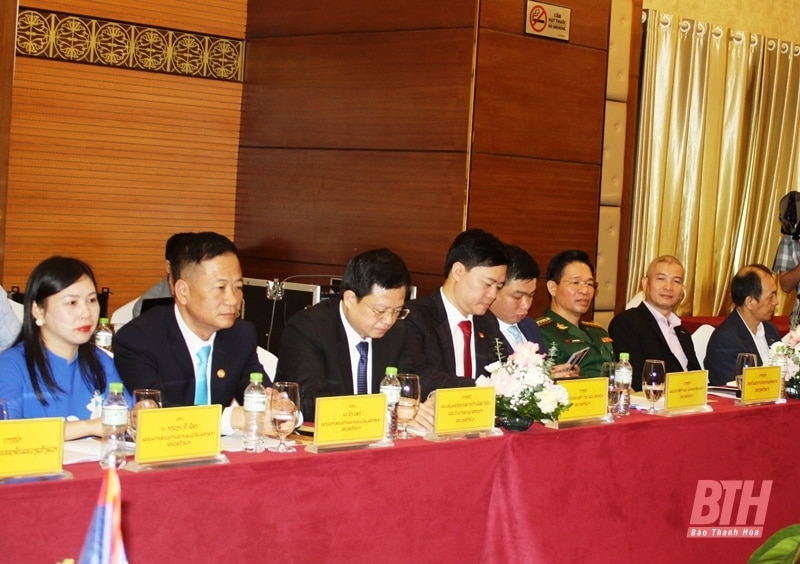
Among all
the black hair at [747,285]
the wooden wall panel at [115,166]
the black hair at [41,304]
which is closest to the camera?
the black hair at [41,304]

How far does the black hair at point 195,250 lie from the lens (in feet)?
9.30

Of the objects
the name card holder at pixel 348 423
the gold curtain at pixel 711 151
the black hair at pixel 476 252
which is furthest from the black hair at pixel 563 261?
the gold curtain at pixel 711 151

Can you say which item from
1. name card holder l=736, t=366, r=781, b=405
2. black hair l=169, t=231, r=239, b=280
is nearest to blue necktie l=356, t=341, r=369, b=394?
black hair l=169, t=231, r=239, b=280

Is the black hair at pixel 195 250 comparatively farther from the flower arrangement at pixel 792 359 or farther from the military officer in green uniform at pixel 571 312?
the flower arrangement at pixel 792 359

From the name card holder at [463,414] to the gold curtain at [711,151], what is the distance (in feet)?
13.8

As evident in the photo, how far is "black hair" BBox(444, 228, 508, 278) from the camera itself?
3516 millimetres

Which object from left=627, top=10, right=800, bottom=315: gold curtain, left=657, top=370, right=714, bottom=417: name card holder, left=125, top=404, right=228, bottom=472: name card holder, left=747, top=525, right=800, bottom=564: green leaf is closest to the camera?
left=747, top=525, right=800, bottom=564: green leaf

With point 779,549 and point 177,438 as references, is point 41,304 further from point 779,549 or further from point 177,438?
point 779,549

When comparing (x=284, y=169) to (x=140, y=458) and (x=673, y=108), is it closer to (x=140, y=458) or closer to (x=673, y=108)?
(x=673, y=108)

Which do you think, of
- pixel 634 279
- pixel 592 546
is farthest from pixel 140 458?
pixel 634 279

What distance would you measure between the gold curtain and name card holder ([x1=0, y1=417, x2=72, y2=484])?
5.18 meters

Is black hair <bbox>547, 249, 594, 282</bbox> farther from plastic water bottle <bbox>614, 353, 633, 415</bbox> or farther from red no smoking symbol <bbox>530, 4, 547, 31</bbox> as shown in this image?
red no smoking symbol <bbox>530, 4, 547, 31</bbox>

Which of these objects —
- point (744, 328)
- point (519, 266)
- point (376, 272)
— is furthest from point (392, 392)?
point (744, 328)

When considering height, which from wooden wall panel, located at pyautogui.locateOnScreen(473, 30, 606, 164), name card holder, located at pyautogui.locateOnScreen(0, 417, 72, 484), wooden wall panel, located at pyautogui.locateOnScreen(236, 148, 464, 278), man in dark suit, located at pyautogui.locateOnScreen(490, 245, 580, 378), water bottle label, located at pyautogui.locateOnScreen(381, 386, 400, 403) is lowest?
name card holder, located at pyautogui.locateOnScreen(0, 417, 72, 484)
